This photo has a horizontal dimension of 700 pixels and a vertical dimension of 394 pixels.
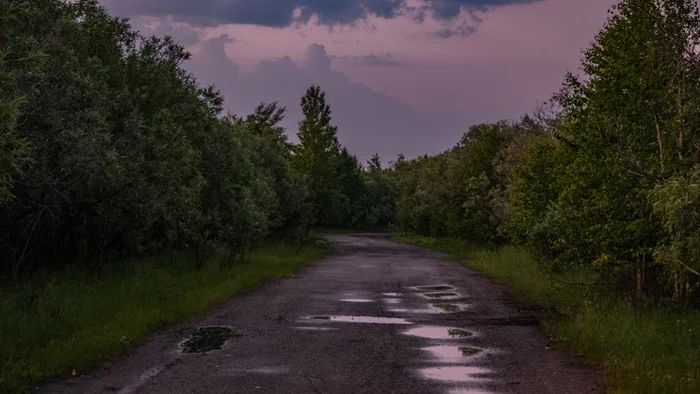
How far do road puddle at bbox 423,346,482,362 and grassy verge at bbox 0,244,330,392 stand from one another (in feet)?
15.3

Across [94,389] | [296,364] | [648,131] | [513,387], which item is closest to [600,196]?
[648,131]

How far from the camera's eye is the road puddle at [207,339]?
10.8 metres

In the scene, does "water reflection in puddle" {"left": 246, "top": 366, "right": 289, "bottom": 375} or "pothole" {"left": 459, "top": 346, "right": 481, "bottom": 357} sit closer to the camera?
"water reflection in puddle" {"left": 246, "top": 366, "right": 289, "bottom": 375}

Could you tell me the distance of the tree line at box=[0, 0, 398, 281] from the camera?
40.3 feet

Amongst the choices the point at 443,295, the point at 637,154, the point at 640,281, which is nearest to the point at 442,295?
the point at 443,295

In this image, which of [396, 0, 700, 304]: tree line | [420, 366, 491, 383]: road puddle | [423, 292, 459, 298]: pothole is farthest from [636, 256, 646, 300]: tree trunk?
[420, 366, 491, 383]: road puddle

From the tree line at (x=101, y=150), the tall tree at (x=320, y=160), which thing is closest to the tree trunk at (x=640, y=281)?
the tree line at (x=101, y=150)

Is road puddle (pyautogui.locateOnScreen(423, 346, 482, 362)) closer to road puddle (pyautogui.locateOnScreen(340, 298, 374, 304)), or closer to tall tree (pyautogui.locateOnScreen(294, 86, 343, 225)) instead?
road puddle (pyautogui.locateOnScreen(340, 298, 374, 304))

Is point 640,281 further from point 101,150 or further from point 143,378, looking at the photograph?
point 101,150

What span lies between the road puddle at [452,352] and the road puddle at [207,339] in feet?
10.9

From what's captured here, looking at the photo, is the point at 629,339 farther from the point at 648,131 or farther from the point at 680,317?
the point at 648,131

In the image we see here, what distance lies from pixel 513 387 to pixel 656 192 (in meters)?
3.21

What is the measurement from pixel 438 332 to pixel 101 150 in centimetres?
743

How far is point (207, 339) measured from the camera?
11.6 meters
